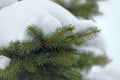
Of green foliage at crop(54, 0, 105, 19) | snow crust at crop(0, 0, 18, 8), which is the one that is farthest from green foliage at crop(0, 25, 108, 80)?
green foliage at crop(54, 0, 105, 19)

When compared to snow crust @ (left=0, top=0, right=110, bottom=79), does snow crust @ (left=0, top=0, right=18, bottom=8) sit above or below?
above

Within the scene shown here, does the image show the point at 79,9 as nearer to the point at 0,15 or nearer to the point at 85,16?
the point at 85,16

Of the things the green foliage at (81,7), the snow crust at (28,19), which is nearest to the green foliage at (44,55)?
the snow crust at (28,19)

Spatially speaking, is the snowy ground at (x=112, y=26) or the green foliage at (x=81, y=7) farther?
the snowy ground at (x=112, y=26)

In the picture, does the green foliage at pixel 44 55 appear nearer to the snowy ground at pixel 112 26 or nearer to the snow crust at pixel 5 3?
the snow crust at pixel 5 3

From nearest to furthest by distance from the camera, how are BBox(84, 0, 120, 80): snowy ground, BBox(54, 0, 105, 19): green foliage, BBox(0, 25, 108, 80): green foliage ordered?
1. BBox(0, 25, 108, 80): green foliage
2. BBox(54, 0, 105, 19): green foliage
3. BBox(84, 0, 120, 80): snowy ground

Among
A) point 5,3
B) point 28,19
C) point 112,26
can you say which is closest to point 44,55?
point 28,19

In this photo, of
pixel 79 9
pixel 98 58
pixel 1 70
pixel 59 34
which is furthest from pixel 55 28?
pixel 79 9

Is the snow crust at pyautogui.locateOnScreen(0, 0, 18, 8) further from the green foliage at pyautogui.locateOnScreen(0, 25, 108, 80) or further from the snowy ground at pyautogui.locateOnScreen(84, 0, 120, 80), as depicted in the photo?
the snowy ground at pyautogui.locateOnScreen(84, 0, 120, 80)
